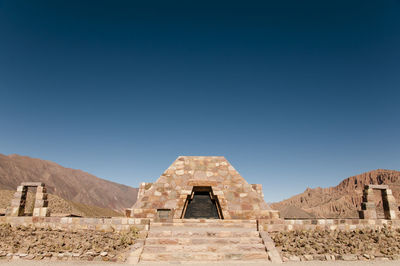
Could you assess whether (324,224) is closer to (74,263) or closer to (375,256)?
(375,256)

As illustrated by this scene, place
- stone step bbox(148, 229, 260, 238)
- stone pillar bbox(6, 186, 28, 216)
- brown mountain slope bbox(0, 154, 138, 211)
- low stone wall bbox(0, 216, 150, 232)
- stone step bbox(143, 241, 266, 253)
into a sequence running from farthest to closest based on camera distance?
1. brown mountain slope bbox(0, 154, 138, 211)
2. stone pillar bbox(6, 186, 28, 216)
3. low stone wall bbox(0, 216, 150, 232)
4. stone step bbox(148, 229, 260, 238)
5. stone step bbox(143, 241, 266, 253)

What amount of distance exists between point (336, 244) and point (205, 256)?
4.89 m

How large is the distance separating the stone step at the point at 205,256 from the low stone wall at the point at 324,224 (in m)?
1.98

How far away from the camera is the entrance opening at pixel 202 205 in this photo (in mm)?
12555

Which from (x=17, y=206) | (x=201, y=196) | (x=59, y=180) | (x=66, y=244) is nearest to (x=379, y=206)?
(x=201, y=196)

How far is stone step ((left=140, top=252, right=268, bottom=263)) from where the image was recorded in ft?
25.1

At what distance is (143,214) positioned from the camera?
11867 mm

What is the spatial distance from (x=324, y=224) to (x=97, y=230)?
9.47m

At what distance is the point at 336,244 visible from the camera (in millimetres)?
8742

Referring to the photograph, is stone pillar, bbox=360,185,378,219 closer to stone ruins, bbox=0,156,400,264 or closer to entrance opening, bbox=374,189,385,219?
stone ruins, bbox=0,156,400,264

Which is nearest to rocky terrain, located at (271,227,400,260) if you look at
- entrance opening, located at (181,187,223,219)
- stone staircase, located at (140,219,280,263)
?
A: stone staircase, located at (140,219,280,263)

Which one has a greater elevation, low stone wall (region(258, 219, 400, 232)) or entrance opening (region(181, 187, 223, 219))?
entrance opening (region(181, 187, 223, 219))

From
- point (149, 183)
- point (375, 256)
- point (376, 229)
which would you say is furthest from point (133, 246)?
point (376, 229)

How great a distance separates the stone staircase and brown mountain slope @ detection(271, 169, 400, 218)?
53912 mm
